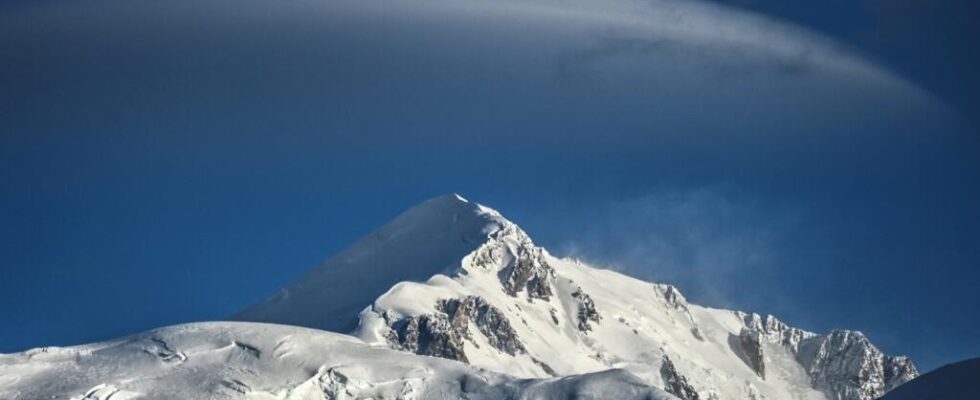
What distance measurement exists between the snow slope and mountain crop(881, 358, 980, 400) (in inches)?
2381

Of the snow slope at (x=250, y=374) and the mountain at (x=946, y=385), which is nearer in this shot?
the mountain at (x=946, y=385)

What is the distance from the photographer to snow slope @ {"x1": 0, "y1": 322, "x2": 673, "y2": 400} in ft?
481

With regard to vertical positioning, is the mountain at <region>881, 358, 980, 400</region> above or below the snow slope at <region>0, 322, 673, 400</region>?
above

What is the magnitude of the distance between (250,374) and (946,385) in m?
83.8

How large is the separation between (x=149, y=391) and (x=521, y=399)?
122 ft

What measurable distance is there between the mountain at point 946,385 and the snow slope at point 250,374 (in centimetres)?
6048

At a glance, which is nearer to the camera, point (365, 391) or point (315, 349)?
point (365, 391)

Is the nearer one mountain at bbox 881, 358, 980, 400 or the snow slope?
mountain at bbox 881, 358, 980, 400

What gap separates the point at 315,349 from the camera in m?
162

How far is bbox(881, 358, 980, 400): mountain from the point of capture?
280 feet

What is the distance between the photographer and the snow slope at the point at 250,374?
14675 centimetres

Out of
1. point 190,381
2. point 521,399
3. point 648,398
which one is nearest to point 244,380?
point 190,381

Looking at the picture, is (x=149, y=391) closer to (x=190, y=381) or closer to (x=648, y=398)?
(x=190, y=381)

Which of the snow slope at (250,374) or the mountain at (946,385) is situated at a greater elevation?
the mountain at (946,385)
